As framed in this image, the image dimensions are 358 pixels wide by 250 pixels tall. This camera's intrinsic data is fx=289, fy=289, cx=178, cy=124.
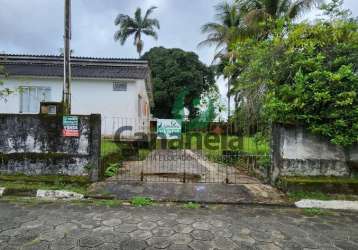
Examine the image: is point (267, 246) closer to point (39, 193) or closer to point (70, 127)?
point (39, 193)

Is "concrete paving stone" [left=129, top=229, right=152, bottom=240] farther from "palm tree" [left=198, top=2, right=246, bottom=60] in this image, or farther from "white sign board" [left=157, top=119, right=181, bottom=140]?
"palm tree" [left=198, top=2, right=246, bottom=60]

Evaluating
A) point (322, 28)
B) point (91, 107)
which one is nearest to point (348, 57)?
point (322, 28)

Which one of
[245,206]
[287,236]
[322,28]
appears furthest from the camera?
[322,28]

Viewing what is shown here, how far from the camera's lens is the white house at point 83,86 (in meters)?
14.3

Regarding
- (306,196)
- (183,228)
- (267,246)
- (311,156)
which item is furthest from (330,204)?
(183,228)

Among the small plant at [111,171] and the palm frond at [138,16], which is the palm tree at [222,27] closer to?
the palm frond at [138,16]

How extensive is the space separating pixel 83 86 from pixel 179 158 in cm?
647

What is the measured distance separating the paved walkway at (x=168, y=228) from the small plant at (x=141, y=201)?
0.26 m

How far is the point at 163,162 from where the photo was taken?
10734mm

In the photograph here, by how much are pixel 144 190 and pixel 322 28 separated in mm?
5303

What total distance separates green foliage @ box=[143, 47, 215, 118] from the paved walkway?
2451cm

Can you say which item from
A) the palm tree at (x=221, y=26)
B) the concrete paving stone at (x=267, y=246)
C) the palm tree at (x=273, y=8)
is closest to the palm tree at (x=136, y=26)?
the palm tree at (x=221, y=26)

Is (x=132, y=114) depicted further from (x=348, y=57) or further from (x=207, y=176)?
(x=348, y=57)

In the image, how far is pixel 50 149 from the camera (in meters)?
6.48
